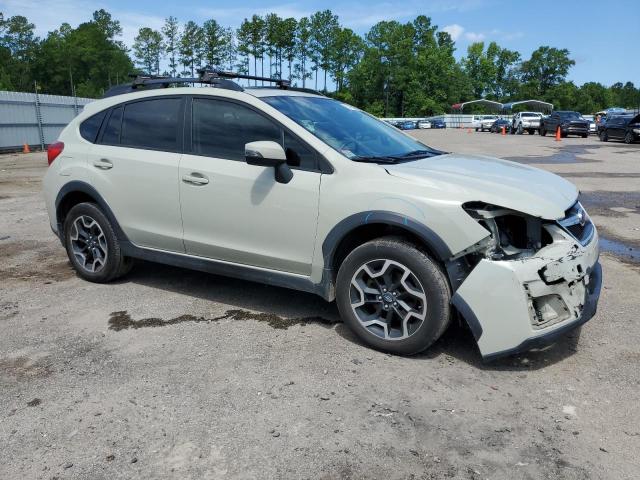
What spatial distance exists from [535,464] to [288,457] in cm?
116

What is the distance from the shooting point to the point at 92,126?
535 centimetres

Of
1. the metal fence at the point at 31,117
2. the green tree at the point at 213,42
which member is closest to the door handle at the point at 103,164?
the metal fence at the point at 31,117

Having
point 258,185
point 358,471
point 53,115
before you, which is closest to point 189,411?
point 358,471

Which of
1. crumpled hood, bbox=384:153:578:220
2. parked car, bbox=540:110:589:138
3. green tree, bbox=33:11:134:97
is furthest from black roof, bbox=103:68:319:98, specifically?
green tree, bbox=33:11:134:97

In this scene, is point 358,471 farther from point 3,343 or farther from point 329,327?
point 3,343

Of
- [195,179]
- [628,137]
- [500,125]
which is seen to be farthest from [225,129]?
[500,125]

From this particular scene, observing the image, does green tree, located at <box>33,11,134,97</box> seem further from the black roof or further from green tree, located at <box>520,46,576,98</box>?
the black roof

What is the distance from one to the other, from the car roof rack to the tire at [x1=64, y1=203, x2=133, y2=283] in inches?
44.6

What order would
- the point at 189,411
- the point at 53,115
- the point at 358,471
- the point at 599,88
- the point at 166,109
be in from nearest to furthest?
the point at 358,471 < the point at 189,411 < the point at 166,109 < the point at 53,115 < the point at 599,88

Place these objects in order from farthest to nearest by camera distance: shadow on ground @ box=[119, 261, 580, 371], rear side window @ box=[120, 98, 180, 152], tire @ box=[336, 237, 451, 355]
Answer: rear side window @ box=[120, 98, 180, 152] < shadow on ground @ box=[119, 261, 580, 371] < tire @ box=[336, 237, 451, 355]

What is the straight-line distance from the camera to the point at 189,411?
317cm

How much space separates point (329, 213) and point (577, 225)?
163 cm

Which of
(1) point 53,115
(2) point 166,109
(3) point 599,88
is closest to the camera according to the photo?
(2) point 166,109

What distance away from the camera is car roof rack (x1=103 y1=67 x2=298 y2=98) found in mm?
4664
